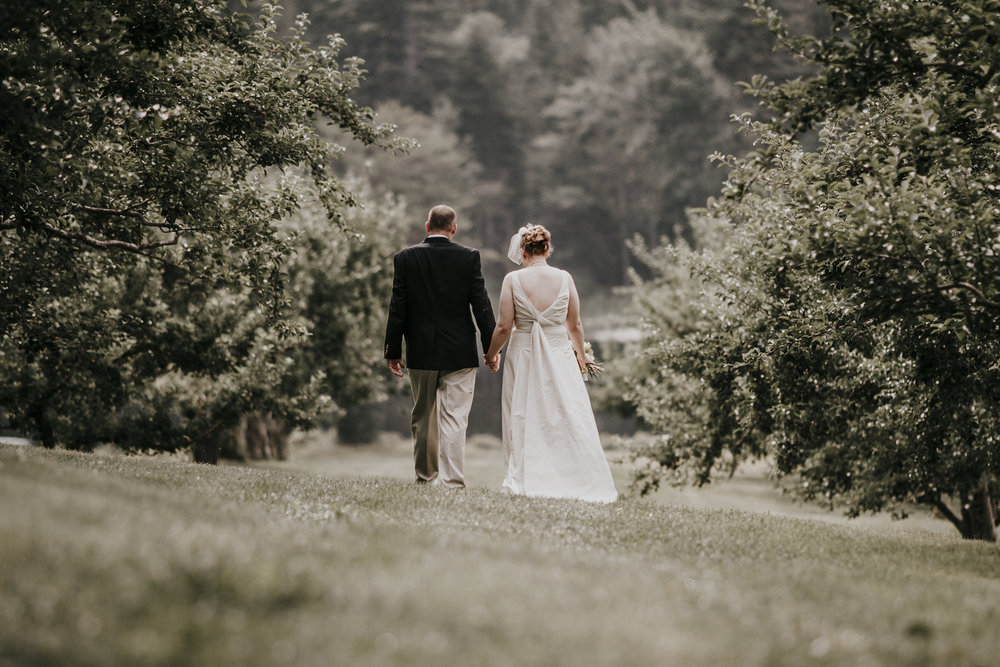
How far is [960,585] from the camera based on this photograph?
20.9ft

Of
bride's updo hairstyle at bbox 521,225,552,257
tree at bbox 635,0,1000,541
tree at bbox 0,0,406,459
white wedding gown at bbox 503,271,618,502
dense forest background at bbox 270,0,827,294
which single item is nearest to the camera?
tree at bbox 635,0,1000,541

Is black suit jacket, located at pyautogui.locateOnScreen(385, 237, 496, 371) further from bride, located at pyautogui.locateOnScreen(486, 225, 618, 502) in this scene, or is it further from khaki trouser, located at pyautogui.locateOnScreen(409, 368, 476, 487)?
bride, located at pyautogui.locateOnScreen(486, 225, 618, 502)

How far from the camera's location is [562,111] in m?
79.6

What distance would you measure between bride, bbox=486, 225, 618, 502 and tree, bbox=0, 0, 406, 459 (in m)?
3.27

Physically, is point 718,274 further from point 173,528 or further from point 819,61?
point 173,528

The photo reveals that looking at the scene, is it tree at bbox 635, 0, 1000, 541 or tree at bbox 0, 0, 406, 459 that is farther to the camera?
tree at bbox 0, 0, 406, 459

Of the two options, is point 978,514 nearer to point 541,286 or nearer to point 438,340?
point 541,286

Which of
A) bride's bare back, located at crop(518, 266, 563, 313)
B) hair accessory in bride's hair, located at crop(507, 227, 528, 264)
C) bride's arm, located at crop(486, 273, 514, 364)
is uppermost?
hair accessory in bride's hair, located at crop(507, 227, 528, 264)

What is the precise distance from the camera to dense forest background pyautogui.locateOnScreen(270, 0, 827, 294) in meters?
72.0

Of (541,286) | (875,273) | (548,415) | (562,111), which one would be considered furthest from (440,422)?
(562,111)

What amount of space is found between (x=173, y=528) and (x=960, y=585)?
529 cm

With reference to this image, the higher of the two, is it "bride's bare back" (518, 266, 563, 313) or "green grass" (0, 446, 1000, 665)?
"bride's bare back" (518, 266, 563, 313)

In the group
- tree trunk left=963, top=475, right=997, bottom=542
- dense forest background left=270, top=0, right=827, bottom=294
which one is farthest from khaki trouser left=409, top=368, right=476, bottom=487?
dense forest background left=270, top=0, right=827, bottom=294

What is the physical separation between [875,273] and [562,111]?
7413cm
